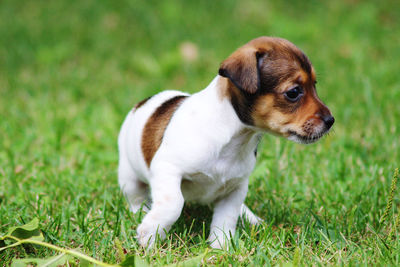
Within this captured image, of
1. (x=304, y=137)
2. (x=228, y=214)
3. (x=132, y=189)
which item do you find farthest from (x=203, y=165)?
(x=132, y=189)

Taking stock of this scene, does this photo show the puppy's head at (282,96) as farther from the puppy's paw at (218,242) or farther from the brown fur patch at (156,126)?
the puppy's paw at (218,242)

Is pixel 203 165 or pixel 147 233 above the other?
pixel 203 165

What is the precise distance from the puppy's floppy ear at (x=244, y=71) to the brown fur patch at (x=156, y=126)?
2.55ft

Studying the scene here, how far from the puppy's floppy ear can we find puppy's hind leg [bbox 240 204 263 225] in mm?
1211

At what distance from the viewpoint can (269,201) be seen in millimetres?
4254

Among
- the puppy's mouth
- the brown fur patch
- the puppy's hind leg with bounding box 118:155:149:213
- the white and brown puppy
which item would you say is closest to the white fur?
the white and brown puppy

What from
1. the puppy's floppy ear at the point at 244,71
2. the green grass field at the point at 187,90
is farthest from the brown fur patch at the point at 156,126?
the puppy's floppy ear at the point at 244,71

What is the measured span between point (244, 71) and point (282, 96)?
0.31 metres

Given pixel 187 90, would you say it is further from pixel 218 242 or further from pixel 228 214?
pixel 218 242

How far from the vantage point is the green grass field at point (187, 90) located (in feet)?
11.6

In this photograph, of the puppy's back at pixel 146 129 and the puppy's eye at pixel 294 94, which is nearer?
the puppy's eye at pixel 294 94

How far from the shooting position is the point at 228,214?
12.2 ft

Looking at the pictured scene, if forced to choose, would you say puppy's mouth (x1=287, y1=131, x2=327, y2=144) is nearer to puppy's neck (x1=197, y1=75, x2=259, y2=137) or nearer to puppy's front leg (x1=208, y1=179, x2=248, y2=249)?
puppy's neck (x1=197, y1=75, x2=259, y2=137)

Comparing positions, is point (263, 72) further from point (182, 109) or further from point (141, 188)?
point (141, 188)
